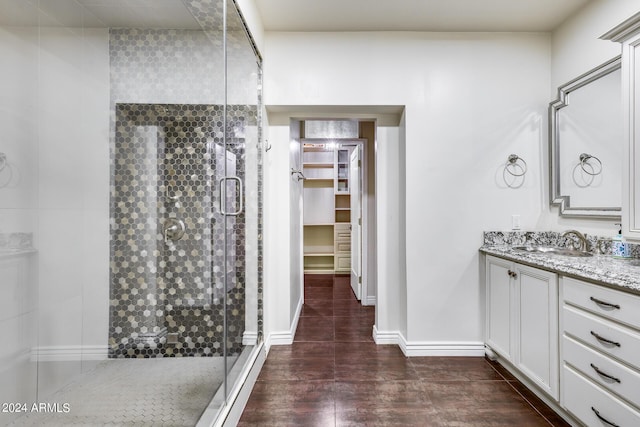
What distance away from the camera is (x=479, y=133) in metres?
2.66

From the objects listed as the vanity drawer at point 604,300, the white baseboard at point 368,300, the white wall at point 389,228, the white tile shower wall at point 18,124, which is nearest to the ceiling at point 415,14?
the white wall at point 389,228

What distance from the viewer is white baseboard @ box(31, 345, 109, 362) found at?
5.53ft

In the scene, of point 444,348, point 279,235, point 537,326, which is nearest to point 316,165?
point 279,235

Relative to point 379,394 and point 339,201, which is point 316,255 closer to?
point 339,201

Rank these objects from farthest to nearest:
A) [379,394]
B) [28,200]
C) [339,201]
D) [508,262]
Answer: [339,201] < [508,262] < [379,394] < [28,200]

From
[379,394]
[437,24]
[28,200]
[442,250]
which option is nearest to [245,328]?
[379,394]

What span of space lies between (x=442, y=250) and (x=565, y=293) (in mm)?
978

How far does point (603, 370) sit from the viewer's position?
1521 mm

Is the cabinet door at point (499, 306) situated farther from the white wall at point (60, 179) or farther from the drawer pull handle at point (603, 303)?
the white wall at point (60, 179)

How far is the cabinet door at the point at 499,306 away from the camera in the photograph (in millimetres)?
2254

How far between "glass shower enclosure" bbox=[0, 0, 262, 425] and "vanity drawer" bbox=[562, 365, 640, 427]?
1820 millimetres

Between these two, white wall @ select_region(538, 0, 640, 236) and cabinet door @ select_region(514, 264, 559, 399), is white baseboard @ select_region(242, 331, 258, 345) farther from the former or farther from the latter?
white wall @ select_region(538, 0, 640, 236)

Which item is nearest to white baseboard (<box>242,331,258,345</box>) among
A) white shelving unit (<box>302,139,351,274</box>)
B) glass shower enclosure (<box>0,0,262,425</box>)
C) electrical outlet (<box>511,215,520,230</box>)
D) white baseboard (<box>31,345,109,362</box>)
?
glass shower enclosure (<box>0,0,262,425</box>)

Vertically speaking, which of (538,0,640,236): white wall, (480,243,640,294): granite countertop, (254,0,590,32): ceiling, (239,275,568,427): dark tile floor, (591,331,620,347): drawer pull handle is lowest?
(239,275,568,427): dark tile floor
